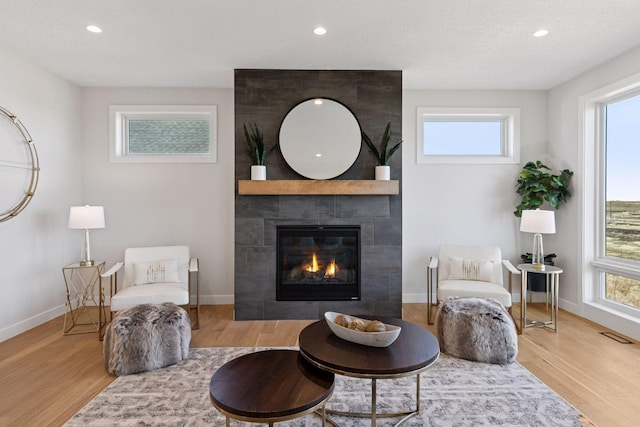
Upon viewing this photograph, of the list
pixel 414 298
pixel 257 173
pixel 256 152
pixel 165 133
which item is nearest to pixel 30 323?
pixel 165 133

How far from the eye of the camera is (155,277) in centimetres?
355

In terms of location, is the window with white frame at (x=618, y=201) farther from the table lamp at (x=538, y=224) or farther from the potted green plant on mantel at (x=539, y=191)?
the table lamp at (x=538, y=224)

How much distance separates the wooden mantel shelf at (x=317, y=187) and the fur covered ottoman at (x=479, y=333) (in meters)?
Result: 1.35

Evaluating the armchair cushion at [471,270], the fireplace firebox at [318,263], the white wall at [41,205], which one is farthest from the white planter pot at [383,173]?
the white wall at [41,205]

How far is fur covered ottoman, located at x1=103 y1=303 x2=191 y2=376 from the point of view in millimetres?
2525

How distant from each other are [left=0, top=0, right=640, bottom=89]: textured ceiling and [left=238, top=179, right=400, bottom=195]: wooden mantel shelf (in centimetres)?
122

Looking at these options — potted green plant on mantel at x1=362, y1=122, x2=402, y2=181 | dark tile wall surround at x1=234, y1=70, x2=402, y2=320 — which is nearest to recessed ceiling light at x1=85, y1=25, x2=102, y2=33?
dark tile wall surround at x1=234, y1=70, x2=402, y2=320

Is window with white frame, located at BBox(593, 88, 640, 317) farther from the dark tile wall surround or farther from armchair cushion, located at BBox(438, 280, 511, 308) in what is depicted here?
the dark tile wall surround

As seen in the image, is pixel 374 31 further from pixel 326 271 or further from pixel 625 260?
pixel 625 260

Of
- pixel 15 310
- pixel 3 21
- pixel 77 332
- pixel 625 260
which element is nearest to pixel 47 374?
pixel 77 332

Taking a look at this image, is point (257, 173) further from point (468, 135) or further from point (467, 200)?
point (468, 135)

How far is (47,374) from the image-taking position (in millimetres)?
2570

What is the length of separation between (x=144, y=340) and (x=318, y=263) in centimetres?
183

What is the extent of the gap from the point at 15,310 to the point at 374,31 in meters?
4.22
